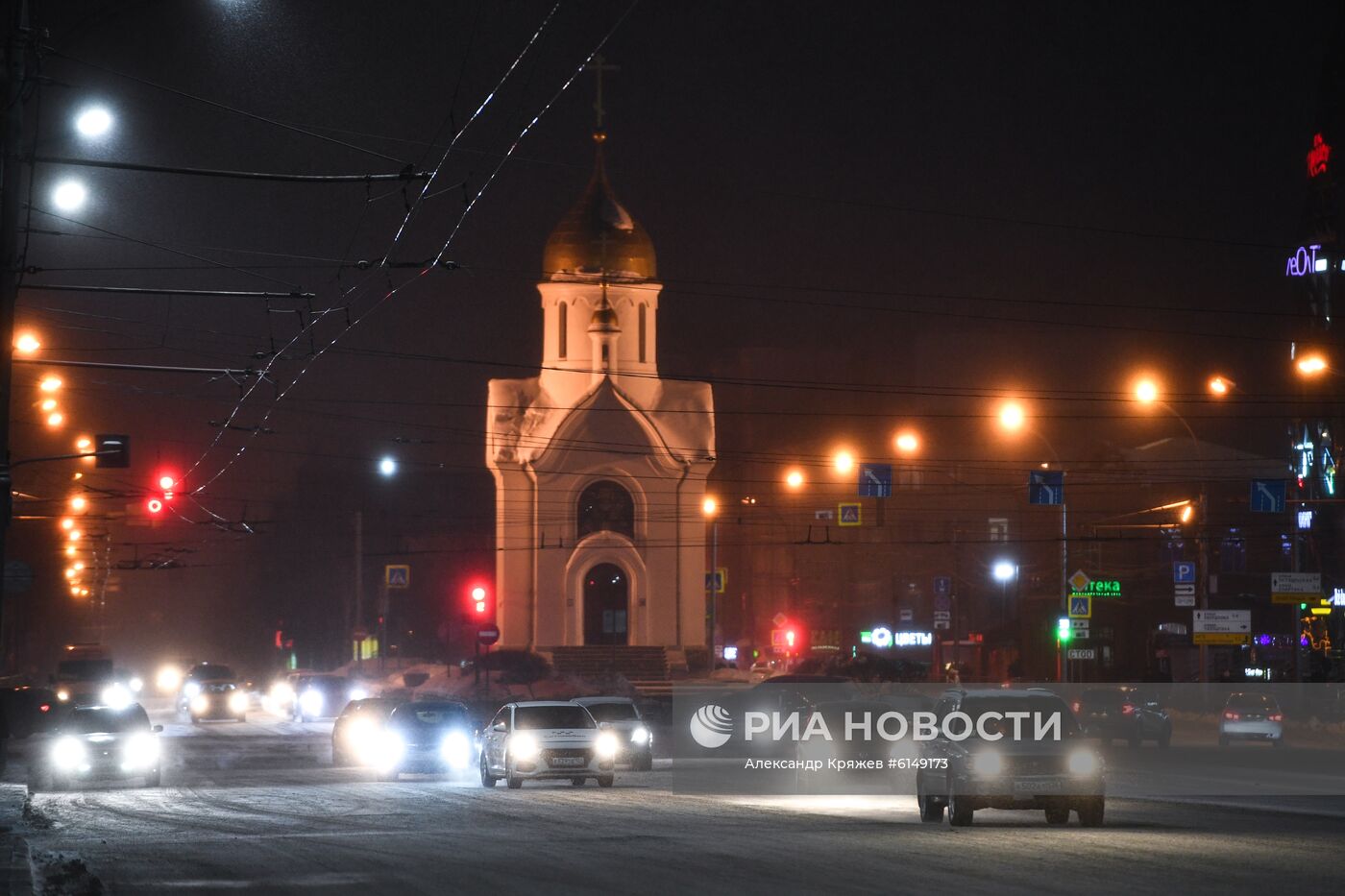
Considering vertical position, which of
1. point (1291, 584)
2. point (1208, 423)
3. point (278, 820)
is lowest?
point (278, 820)

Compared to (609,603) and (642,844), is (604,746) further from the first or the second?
(609,603)

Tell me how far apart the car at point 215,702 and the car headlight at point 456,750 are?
2506 centimetres

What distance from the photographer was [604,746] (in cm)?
2791

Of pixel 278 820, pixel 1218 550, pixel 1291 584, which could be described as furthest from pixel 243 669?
pixel 278 820

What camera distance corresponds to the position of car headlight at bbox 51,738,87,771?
96.0ft

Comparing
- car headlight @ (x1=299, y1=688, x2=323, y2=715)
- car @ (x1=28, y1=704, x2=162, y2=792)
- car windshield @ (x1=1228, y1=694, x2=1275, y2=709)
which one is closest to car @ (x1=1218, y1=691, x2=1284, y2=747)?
car windshield @ (x1=1228, y1=694, x2=1275, y2=709)

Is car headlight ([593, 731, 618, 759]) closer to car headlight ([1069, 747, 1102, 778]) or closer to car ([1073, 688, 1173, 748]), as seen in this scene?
car headlight ([1069, 747, 1102, 778])

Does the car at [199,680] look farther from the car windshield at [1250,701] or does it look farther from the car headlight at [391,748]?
the car windshield at [1250,701]

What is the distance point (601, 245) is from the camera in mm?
69938

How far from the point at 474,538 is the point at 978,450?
29.4m

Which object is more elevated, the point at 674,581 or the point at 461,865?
the point at 674,581

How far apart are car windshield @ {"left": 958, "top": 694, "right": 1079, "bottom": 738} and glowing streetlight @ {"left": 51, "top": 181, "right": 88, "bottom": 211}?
13.2 m

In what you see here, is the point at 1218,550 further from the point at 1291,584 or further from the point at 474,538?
the point at 474,538

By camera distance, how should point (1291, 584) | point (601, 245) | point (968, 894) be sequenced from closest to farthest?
1. point (968, 894)
2. point (1291, 584)
3. point (601, 245)
